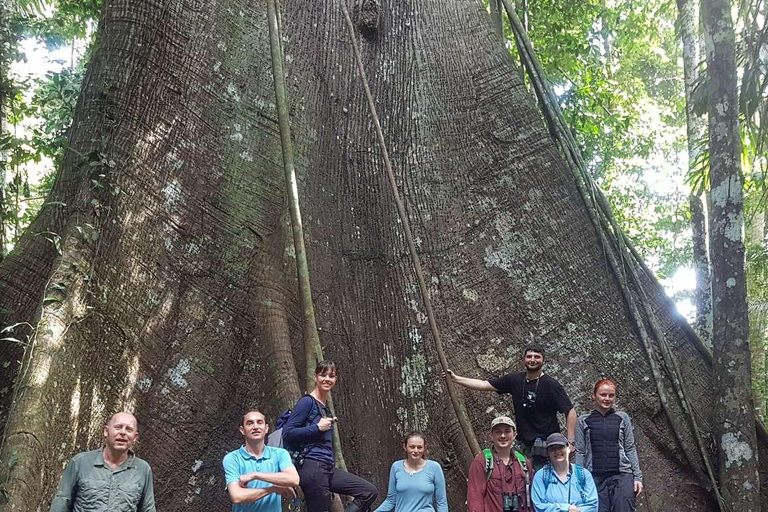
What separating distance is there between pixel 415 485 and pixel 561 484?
0.78 metres

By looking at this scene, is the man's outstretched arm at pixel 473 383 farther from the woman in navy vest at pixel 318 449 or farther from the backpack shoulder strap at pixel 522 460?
the woman in navy vest at pixel 318 449

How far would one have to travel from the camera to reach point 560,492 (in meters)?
4.19

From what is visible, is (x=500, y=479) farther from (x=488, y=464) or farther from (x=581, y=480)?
(x=581, y=480)

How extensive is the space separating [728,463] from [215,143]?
13.2 ft

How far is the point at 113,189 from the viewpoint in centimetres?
501

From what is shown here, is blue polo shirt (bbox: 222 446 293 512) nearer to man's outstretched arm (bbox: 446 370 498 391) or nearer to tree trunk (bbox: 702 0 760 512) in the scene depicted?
man's outstretched arm (bbox: 446 370 498 391)

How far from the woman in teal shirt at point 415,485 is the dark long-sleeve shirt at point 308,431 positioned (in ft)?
1.82

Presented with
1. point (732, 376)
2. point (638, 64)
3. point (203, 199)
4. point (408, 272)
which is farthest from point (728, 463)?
point (638, 64)

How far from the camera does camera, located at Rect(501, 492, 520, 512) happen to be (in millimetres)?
4223

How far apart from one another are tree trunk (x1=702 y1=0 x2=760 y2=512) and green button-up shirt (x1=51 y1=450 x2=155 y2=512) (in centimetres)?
365

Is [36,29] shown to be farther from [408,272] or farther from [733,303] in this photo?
[733,303]

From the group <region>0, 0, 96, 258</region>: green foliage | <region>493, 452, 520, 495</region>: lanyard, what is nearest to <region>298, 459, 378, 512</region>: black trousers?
<region>493, 452, 520, 495</region>: lanyard

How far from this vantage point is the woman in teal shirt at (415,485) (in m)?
4.27

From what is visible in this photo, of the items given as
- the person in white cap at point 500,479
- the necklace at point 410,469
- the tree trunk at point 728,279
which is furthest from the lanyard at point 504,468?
the tree trunk at point 728,279
